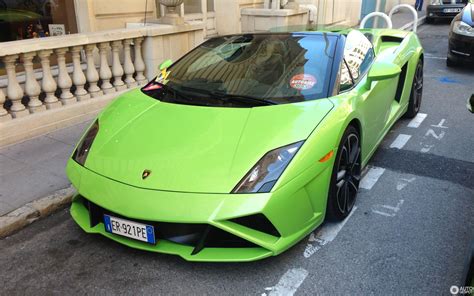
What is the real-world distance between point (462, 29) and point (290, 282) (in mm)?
7355

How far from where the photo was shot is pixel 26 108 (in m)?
5.08

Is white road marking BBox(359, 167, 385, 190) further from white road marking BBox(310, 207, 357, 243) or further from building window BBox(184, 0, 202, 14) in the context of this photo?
building window BBox(184, 0, 202, 14)

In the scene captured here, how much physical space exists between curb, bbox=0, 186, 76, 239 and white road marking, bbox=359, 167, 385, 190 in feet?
8.48

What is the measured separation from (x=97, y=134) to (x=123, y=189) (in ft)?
2.46

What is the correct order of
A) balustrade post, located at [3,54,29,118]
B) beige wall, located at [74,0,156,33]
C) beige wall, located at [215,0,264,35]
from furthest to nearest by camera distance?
beige wall, located at [215,0,264,35] < beige wall, located at [74,0,156,33] < balustrade post, located at [3,54,29,118]

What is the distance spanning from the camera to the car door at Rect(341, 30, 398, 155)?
3574 millimetres

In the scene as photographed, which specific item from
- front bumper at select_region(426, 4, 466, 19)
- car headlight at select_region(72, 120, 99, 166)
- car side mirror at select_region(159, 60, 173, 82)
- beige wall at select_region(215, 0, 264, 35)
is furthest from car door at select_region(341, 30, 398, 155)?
front bumper at select_region(426, 4, 466, 19)

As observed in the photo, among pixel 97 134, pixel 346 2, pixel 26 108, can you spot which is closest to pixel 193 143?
pixel 97 134

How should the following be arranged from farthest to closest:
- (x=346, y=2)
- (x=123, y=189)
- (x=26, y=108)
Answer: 1. (x=346, y=2)
2. (x=26, y=108)
3. (x=123, y=189)

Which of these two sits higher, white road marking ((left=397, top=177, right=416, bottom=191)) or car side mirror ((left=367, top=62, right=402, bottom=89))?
car side mirror ((left=367, top=62, right=402, bottom=89))

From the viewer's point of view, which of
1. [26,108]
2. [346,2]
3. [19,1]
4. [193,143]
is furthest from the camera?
[346,2]

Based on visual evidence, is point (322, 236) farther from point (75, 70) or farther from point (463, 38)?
point (463, 38)

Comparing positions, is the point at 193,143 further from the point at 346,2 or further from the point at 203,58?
the point at 346,2

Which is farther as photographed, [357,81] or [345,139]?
[357,81]
